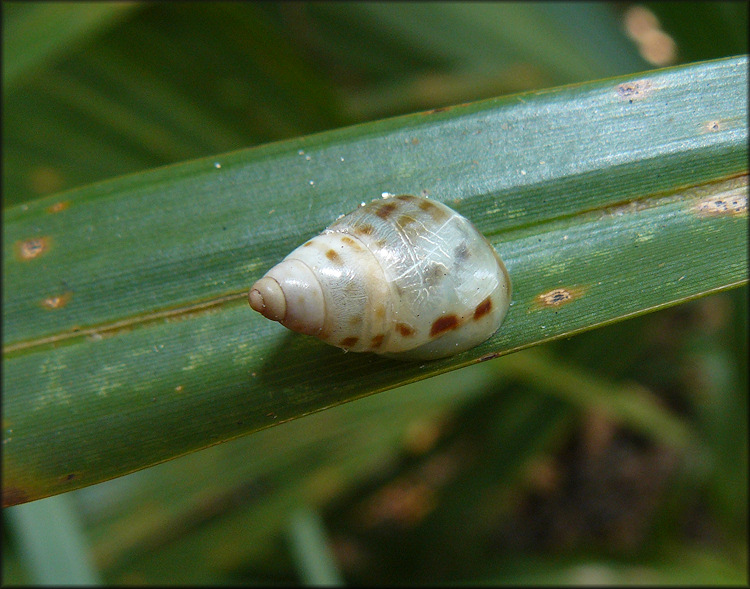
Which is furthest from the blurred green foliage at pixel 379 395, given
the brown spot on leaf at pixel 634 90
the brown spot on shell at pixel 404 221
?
the brown spot on shell at pixel 404 221

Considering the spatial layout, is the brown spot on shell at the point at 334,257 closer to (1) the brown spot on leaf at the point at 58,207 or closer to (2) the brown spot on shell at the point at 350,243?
(2) the brown spot on shell at the point at 350,243

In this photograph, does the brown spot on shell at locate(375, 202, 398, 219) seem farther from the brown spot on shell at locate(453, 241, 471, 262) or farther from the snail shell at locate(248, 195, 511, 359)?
the brown spot on shell at locate(453, 241, 471, 262)

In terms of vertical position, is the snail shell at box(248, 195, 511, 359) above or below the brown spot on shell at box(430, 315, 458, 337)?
above

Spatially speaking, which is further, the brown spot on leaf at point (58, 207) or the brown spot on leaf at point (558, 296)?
the brown spot on leaf at point (58, 207)

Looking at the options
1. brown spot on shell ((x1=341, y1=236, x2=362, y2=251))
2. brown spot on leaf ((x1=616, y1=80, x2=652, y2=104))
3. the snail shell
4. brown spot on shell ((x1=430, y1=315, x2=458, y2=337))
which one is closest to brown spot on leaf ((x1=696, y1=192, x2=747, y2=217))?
brown spot on leaf ((x1=616, y1=80, x2=652, y2=104))

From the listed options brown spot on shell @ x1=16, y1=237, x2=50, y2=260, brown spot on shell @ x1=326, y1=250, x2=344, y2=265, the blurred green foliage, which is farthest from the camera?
the blurred green foliage

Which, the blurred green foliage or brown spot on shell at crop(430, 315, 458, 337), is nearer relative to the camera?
brown spot on shell at crop(430, 315, 458, 337)

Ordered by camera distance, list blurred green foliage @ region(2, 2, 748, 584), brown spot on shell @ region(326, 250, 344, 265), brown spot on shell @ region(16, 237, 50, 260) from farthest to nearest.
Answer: blurred green foliage @ region(2, 2, 748, 584) < brown spot on shell @ region(16, 237, 50, 260) < brown spot on shell @ region(326, 250, 344, 265)
